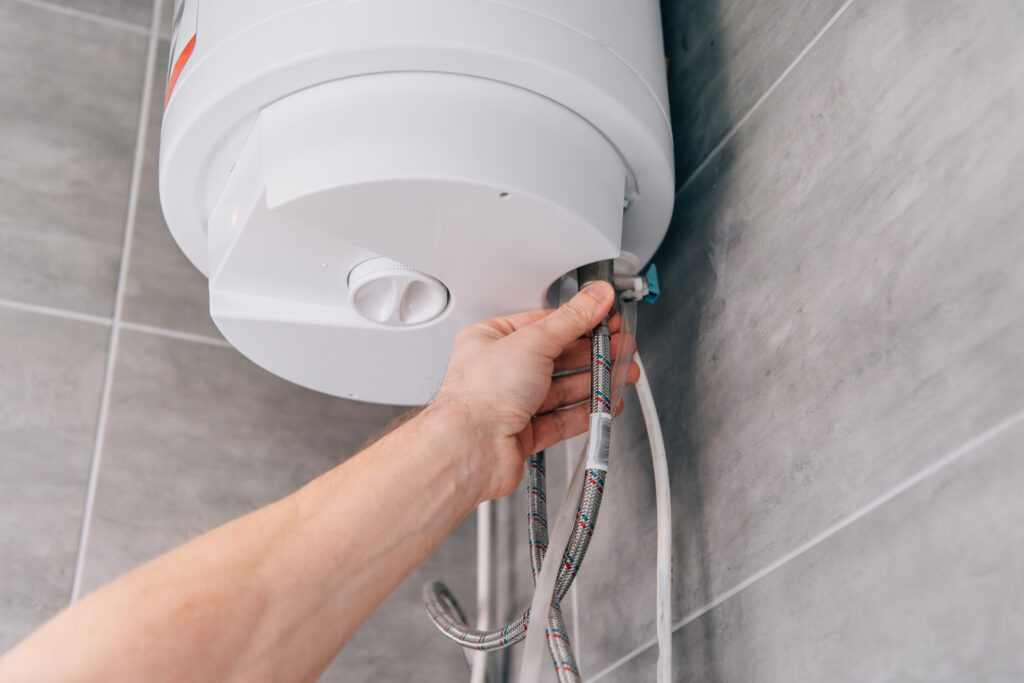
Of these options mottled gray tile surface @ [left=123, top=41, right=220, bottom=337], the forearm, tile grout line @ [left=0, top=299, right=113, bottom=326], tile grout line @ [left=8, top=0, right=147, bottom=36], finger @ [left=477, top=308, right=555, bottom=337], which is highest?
tile grout line @ [left=8, top=0, right=147, bottom=36]

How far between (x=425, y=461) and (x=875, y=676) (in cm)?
35

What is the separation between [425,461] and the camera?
0.77m

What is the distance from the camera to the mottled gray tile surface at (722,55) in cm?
85

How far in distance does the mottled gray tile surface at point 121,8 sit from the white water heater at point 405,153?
0.43 metres

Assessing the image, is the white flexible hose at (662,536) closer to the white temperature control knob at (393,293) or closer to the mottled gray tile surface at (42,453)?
the white temperature control knob at (393,293)

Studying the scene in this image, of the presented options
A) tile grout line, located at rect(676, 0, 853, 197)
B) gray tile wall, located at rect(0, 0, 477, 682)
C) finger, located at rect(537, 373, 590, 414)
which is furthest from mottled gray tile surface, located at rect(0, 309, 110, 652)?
tile grout line, located at rect(676, 0, 853, 197)

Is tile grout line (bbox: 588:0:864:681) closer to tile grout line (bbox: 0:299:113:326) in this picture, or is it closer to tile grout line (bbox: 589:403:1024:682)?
tile grout line (bbox: 589:403:1024:682)

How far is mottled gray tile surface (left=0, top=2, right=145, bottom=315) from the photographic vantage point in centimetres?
110

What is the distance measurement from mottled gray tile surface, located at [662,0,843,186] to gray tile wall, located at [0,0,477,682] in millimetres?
498

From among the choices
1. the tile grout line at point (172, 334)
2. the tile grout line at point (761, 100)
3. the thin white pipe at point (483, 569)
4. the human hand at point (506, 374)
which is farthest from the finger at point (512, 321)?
the tile grout line at point (172, 334)

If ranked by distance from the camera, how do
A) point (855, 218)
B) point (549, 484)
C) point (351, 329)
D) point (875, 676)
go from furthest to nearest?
point (549, 484) → point (351, 329) → point (855, 218) → point (875, 676)

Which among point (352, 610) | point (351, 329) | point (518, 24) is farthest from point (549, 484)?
point (518, 24)

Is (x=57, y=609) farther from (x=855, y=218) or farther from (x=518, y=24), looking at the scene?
(x=855, y=218)

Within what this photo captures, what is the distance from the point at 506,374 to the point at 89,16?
0.79 metres
